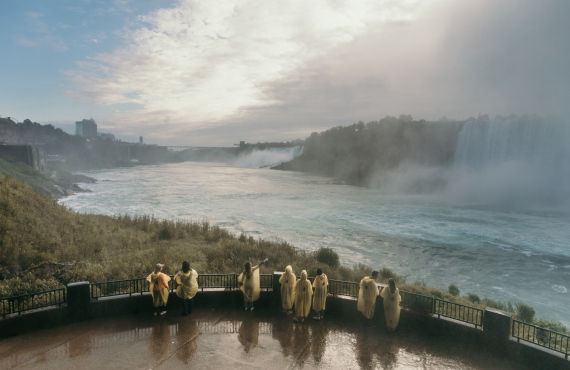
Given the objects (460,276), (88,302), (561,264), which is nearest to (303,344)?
(88,302)

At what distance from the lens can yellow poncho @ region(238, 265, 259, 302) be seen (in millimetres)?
7899

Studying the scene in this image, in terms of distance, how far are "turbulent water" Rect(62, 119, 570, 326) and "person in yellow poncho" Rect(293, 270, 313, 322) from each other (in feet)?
45.0

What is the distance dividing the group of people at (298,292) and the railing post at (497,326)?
5.64ft

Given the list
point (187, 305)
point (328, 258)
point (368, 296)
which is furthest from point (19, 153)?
point (368, 296)

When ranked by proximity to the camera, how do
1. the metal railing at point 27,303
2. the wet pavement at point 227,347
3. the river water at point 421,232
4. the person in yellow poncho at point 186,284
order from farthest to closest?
the river water at point 421,232
the person in yellow poncho at point 186,284
the metal railing at point 27,303
the wet pavement at point 227,347

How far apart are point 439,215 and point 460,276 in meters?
22.2

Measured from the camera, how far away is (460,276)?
20.2 m

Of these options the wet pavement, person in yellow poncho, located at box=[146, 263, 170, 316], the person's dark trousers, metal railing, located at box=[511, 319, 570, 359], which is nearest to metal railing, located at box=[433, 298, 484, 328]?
the wet pavement

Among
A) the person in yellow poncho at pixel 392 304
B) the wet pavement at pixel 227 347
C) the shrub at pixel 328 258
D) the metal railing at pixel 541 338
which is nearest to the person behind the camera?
the wet pavement at pixel 227 347

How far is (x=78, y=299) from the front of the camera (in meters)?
7.41

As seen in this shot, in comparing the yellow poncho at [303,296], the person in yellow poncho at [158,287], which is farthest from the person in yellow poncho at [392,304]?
the person in yellow poncho at [158,287]

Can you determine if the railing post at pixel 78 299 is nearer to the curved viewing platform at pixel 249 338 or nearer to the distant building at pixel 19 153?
the curved viewing platform at pixel 249 338

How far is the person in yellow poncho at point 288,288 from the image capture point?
773cm

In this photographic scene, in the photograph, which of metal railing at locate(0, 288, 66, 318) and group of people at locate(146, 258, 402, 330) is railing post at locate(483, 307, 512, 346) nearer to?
group of people at locate(146, 258, 402, 330)
